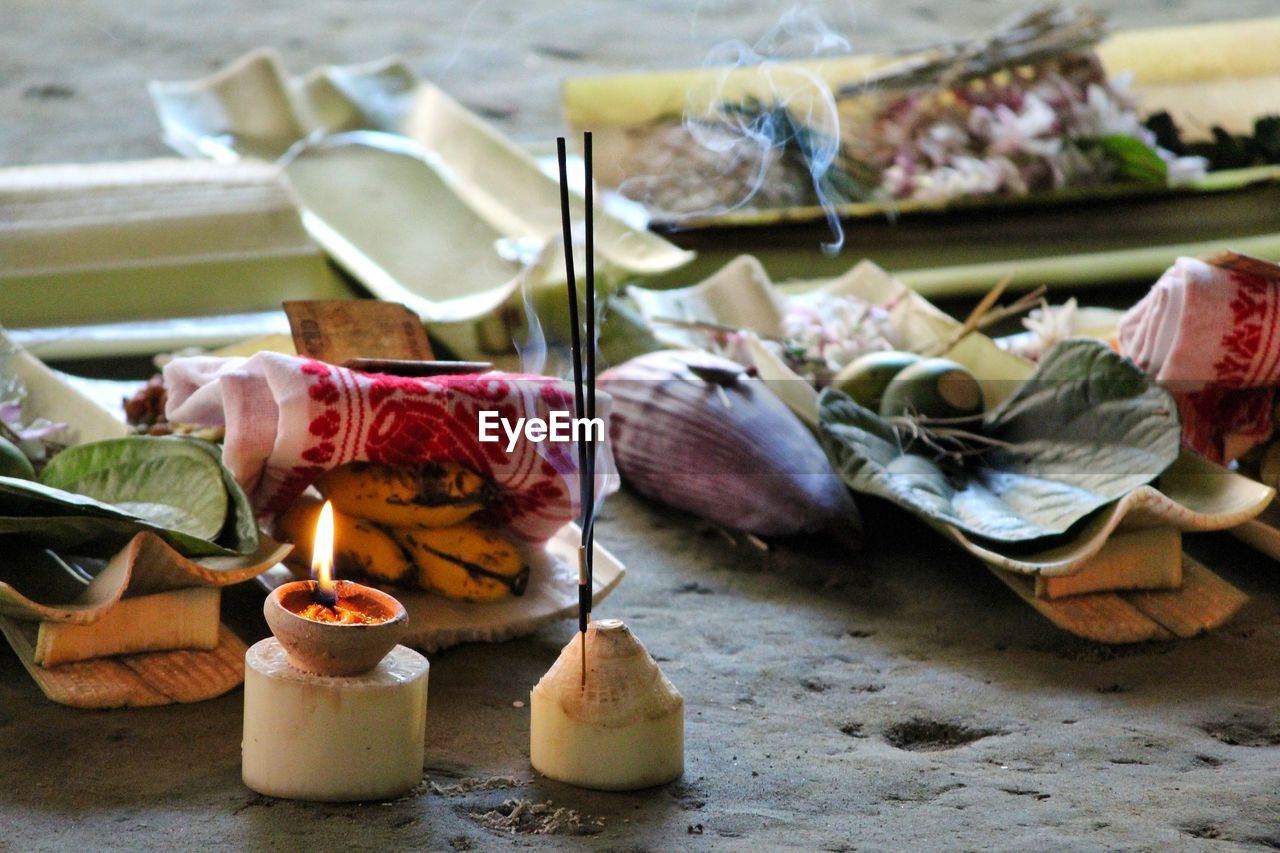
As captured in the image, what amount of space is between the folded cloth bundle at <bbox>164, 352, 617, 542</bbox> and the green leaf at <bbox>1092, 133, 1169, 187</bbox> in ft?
7.08

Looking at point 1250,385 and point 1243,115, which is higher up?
point 1243,115

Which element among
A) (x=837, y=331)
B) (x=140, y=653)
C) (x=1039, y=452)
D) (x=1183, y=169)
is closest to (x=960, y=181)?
(x=1183, y=169)

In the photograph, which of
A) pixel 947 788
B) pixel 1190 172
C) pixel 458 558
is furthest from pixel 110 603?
pixel 1190 172

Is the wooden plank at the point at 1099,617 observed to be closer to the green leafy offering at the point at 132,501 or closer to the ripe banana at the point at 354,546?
the ripe banana at the point at 354,546

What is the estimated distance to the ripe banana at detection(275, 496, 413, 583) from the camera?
178cm

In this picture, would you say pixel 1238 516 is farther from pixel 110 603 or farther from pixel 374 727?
pixel 110 603

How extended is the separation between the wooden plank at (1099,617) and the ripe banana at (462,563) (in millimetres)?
648

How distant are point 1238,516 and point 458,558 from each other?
959mm

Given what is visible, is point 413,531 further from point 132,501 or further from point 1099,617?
point 1099,617

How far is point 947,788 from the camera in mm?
1432

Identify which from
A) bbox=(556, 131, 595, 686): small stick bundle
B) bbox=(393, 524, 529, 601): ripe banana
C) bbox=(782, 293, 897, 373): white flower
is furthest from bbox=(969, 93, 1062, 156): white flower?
bbox=(556, 131, 595, 686): small stick bundle

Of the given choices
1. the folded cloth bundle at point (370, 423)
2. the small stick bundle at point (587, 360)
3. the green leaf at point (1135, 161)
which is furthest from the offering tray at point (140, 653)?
the green leaf at point (1135, 161)

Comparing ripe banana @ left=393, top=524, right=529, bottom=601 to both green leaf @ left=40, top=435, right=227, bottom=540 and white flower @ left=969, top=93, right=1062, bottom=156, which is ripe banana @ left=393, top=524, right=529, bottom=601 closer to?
green leaf @ left=40, top=435, right=227, bottom=540

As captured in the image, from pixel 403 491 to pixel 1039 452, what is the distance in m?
0.91
